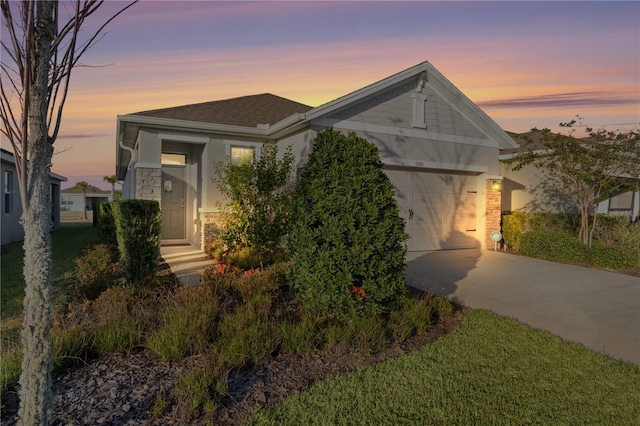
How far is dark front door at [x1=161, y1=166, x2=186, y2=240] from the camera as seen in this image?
40.8ft

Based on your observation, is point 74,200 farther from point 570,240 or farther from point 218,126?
point 570,240

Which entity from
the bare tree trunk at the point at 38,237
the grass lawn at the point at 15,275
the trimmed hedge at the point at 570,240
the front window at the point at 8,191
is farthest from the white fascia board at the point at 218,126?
the front window at the point at 8,191

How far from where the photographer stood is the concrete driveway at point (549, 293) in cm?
532

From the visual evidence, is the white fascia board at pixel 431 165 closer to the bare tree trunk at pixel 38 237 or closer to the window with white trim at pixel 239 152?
the window with white trim at pixel 239 152

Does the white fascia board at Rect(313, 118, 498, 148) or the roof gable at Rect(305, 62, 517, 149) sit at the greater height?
the roof gable at Rect(305, 62, 517, 149)

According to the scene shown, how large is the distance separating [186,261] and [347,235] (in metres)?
5.67

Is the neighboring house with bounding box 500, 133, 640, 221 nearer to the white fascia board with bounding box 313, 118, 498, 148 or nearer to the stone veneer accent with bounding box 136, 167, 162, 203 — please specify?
the white fascia board with bounding box 313, 118, 498, 148

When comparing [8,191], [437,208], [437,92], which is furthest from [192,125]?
[8,191]

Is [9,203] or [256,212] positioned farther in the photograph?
[9,203]

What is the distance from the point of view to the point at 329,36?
867cm

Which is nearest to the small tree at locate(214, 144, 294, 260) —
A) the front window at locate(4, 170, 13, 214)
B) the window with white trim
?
the window with white trim

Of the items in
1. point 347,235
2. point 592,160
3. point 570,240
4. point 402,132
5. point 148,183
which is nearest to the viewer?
point 347,235

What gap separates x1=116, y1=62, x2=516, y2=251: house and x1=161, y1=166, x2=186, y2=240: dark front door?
3 cm

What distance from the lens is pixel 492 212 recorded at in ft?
42.4
